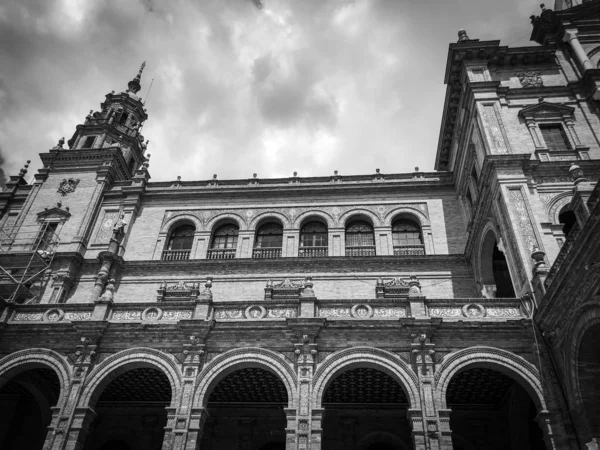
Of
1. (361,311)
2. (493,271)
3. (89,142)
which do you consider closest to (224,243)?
(361,311)

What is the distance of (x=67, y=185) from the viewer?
26.8m

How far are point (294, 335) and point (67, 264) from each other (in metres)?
13.2

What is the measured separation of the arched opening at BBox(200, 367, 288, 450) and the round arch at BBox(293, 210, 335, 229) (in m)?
9.09

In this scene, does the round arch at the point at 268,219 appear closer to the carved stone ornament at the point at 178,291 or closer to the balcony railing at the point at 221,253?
the balcony railing at the point at 221,253

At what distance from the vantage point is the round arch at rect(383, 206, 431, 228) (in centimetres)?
2420

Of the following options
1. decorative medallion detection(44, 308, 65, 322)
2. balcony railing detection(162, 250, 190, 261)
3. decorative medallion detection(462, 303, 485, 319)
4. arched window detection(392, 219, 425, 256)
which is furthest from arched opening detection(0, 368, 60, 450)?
arched window detection(392, 219, 425, 256)

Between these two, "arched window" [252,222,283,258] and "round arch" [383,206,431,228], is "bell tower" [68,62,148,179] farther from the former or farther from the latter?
"round arch" [383,206,431,228]

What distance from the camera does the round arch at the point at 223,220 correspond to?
987 inches

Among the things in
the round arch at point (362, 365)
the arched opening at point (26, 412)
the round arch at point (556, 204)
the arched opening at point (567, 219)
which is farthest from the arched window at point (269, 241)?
the arched opening at point (567, 219)

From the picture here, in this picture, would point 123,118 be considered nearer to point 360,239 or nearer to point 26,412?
point 360,239

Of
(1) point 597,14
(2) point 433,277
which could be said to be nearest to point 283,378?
(2) point 433,277

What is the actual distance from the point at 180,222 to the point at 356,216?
30.6 feet

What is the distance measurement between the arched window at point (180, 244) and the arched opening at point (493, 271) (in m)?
13.9

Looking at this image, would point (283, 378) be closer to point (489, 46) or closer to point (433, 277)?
point (433, 277)
